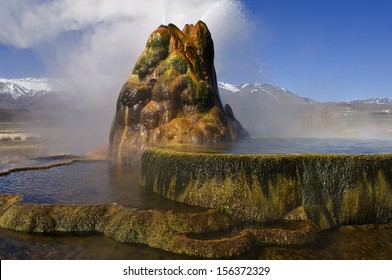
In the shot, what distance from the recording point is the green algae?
1389 centimetres

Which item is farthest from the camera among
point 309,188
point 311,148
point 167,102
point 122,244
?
point 167,102

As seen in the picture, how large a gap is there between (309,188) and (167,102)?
15609mm

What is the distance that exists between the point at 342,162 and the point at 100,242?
1010 cm

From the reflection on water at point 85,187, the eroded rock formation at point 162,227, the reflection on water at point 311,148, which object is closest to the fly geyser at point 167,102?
the reflection on water at point 85,187

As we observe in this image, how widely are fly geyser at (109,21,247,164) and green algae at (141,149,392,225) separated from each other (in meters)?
11.4

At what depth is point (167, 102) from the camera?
2708cm

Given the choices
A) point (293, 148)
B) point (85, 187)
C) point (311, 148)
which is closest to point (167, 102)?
point (85, 187)


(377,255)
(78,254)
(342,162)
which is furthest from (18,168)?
(377,255)

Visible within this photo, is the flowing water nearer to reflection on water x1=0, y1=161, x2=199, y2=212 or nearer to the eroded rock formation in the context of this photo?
reflection on water x1=0, y1=161, x2=199, y2=212

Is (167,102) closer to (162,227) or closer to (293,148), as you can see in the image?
(293,148)

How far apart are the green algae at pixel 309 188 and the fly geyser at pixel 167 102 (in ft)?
37.4

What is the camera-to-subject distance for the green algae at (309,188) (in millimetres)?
13891

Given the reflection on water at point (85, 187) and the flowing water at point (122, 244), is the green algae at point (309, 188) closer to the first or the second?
the flowing water at point (122, 244)

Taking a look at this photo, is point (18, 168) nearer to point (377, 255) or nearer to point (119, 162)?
point (119, 162)
